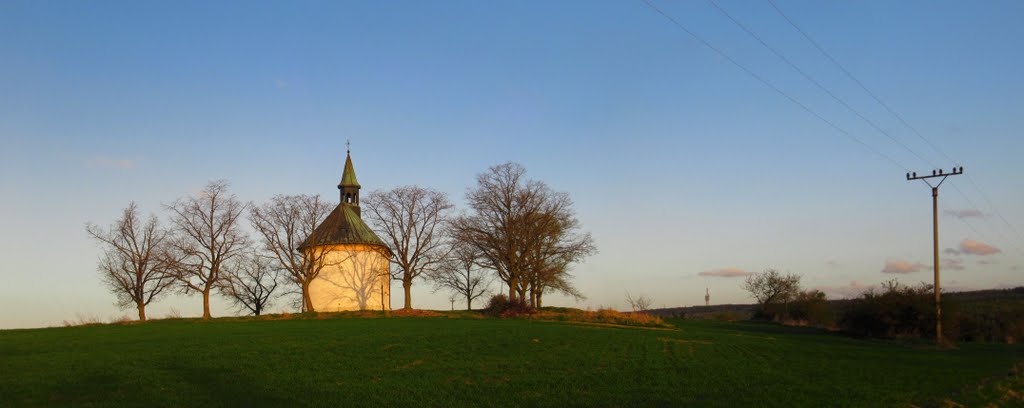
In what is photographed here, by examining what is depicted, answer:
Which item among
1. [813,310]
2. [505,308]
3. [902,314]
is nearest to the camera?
[902,314]

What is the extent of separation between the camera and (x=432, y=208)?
57469mm

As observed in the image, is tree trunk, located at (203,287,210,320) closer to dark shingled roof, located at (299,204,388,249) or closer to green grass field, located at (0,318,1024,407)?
dark shingled roof, located at (299,204,388,249)

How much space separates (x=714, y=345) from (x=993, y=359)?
381 inches

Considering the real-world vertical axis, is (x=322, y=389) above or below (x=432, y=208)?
below

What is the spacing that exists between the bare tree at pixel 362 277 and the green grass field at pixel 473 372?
29.6 m

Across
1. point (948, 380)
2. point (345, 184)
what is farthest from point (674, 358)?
point (345, 184)

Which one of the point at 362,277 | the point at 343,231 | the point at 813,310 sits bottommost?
the point at 813,310

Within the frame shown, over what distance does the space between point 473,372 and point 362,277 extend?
4307 centimetres

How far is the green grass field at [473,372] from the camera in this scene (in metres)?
15.6

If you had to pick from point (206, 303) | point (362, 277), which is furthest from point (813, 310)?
point (206, 303)

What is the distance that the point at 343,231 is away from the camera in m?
60.8

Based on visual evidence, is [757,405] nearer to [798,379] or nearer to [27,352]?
[798,379]

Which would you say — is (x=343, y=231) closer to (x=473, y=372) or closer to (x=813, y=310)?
(x=813, y=310)

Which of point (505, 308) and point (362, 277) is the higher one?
point (362, 277)
